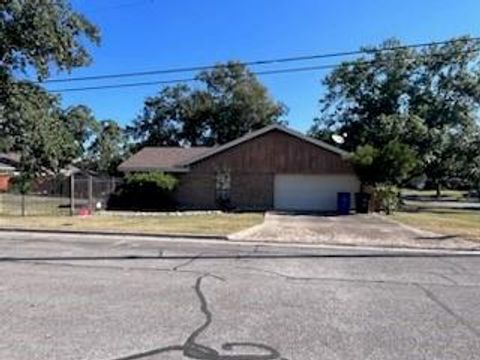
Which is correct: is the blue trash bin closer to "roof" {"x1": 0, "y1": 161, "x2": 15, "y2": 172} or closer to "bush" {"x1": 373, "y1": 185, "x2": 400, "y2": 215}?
"bush" {"x1": 373, "y1": 185, "x2": 400, "y2": 215}

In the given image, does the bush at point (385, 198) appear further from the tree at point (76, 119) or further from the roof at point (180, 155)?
the tree at point (76, 119)

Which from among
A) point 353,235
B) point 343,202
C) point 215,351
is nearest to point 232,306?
point 215,351

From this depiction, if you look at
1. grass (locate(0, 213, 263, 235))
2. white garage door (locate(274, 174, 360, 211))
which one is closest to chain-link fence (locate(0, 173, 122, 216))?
grass (locate(0, 213, 263, 235))

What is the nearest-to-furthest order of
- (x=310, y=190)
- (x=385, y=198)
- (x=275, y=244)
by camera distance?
1. (x=275, y=244)
2. (x=385, y=198)
3. (x=310, y=190)

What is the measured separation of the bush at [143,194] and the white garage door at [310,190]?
6225mm

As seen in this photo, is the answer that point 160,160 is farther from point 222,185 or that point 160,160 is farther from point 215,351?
point 215,351

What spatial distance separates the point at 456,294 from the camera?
9742 millimetres

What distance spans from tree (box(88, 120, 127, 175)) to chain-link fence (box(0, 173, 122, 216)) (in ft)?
76.2

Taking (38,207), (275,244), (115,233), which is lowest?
(275,244)

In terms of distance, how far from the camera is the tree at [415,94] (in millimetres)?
47406

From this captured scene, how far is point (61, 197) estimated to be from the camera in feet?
140

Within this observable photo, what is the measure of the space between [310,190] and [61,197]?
54.2 feet

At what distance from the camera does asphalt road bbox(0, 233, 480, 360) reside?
20.7 ft

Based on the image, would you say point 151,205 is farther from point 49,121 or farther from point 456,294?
point 456,294
